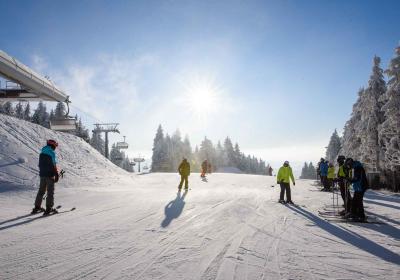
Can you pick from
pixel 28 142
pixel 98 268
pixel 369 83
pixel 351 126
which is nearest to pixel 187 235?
pixel 98 268

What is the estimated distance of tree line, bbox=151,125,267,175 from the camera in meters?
84.2

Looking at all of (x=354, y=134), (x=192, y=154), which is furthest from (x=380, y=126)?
(x=192, y=154)

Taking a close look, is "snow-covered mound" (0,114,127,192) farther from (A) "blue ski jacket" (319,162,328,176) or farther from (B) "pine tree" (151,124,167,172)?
(B) "pine tree" (151,124,167,172)

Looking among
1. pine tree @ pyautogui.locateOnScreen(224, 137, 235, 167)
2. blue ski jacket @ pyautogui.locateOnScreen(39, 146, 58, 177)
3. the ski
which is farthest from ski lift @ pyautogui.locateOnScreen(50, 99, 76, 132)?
pine tree @ pyautogui.locateOnScreen(224, 137, 235, 167)

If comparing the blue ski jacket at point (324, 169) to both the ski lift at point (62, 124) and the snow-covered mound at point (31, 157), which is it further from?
the ski lift at point (62, 124)

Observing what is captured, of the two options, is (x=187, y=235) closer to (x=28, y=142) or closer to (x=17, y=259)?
(x=17, y=259)

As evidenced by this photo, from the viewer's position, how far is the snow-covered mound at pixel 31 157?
47.7ft

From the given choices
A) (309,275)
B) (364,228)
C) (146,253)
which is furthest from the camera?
(364,228)

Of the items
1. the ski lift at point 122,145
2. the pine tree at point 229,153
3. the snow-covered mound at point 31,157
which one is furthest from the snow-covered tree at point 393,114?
the pine tree at point 229,153

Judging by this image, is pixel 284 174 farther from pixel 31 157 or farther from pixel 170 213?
pixel 31 157

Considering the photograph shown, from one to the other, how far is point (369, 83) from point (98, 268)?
3774 centimetres

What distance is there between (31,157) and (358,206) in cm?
1586

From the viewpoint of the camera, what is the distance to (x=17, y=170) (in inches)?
595

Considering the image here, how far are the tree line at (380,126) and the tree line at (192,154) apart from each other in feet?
157
